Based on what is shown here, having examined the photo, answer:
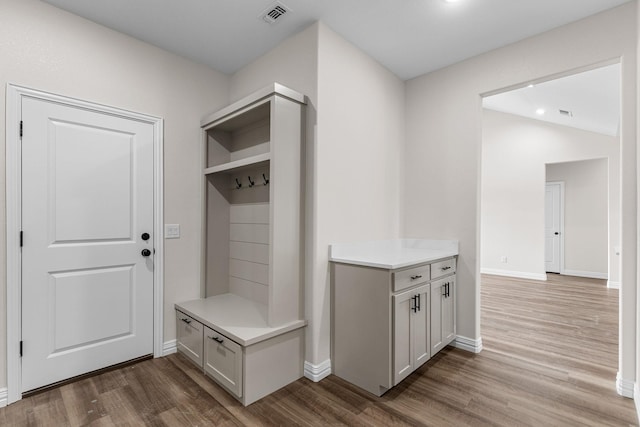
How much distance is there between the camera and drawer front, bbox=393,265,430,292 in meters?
2.14

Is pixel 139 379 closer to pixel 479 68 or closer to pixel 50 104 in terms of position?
pixel 50 104

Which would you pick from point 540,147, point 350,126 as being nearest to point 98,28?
point 350,126

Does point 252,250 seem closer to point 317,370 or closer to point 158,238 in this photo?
point 158,238

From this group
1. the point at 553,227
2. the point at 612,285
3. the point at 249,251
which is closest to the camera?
the point at 249,251

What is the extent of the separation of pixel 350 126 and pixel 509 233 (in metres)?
5.52

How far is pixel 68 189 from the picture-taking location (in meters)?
2.26

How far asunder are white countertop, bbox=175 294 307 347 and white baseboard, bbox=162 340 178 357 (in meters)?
0.32

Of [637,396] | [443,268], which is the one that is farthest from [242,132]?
[637,396]

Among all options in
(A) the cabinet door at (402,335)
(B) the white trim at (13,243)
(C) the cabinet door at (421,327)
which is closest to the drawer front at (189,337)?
(B) the white trim at (13,243)

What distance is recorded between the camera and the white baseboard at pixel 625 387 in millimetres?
2082

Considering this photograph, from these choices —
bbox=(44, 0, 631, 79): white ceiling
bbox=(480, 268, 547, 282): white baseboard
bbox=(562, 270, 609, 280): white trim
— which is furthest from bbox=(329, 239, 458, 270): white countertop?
bbox=(562, 270, 609, 280): white trim

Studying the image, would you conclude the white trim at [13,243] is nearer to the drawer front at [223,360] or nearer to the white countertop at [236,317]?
the white countertop at [236,317]

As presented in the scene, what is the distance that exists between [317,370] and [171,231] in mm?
1719

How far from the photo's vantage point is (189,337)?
2.60m
